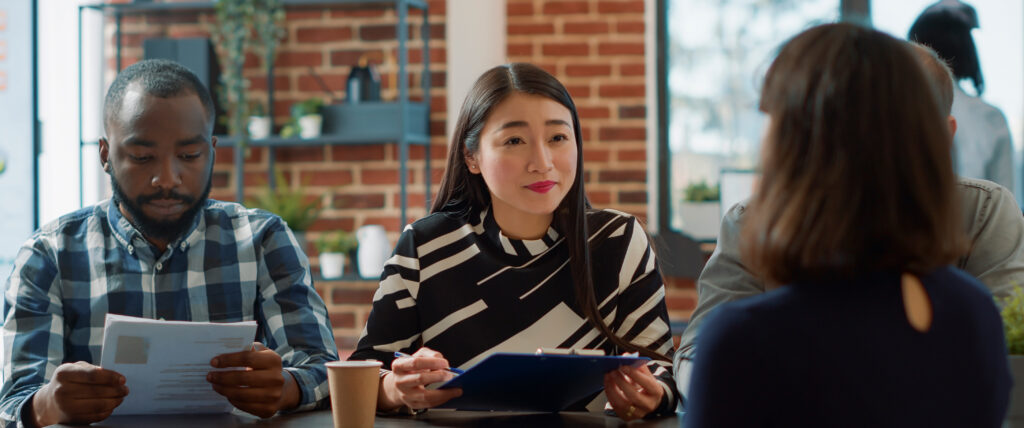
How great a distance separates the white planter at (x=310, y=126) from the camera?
11.4 ft

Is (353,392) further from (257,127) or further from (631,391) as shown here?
(257,127)

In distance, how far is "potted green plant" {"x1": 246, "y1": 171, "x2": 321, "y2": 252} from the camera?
11.3ft

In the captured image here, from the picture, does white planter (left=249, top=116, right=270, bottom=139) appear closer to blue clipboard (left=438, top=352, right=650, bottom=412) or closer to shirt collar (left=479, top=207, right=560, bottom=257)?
shirt collar (left=479, top=207, right=560, bottom=257)

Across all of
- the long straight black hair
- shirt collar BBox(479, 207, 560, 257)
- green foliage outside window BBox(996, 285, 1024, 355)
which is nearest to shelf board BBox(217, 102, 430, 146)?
the long straight black hair

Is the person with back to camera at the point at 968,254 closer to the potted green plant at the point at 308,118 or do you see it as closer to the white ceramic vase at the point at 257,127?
the potted green plant at the point at 308,118

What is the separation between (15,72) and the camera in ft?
10.5

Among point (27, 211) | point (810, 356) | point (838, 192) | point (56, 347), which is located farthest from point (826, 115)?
point (27, 211)

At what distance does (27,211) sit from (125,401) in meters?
2.22

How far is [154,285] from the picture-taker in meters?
1.63

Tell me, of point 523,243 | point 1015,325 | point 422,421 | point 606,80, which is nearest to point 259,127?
A: point 606,80

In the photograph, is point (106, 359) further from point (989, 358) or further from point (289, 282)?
point (989, 358)

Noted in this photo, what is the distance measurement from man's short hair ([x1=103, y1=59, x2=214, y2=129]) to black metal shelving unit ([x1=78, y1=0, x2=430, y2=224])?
172 centimetres

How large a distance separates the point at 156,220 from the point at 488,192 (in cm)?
58

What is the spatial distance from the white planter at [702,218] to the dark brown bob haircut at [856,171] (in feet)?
9.80
